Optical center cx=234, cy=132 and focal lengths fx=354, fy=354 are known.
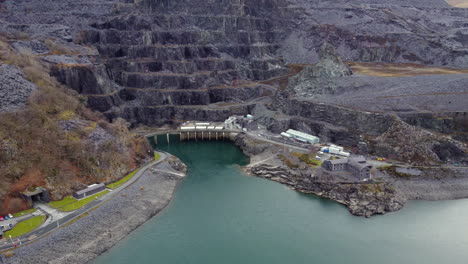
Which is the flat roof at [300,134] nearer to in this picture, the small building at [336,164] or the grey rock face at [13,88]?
the small building at [336,164]

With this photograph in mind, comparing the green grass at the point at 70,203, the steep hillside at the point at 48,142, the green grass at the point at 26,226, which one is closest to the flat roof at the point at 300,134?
the steep hillside at the point at 48,142

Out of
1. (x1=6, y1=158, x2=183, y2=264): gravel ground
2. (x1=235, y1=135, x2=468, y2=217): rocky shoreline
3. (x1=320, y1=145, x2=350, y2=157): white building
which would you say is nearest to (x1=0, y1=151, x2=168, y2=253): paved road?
(x1=6, y1=158, x2=183, y2=264): gravel ground

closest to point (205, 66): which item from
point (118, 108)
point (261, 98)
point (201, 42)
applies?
point (201, 42)

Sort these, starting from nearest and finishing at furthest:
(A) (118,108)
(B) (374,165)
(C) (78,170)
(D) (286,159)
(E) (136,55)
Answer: (C) (78,170), (B) (374,165), (D) (286,159), (A) (118,108), (E) (136,55)

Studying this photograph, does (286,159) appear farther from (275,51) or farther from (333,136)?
(275,51)

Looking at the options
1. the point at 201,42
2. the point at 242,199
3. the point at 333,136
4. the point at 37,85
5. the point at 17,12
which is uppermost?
the point at 17,12

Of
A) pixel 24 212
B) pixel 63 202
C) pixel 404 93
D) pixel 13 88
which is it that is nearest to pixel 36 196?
pixel 24 212
